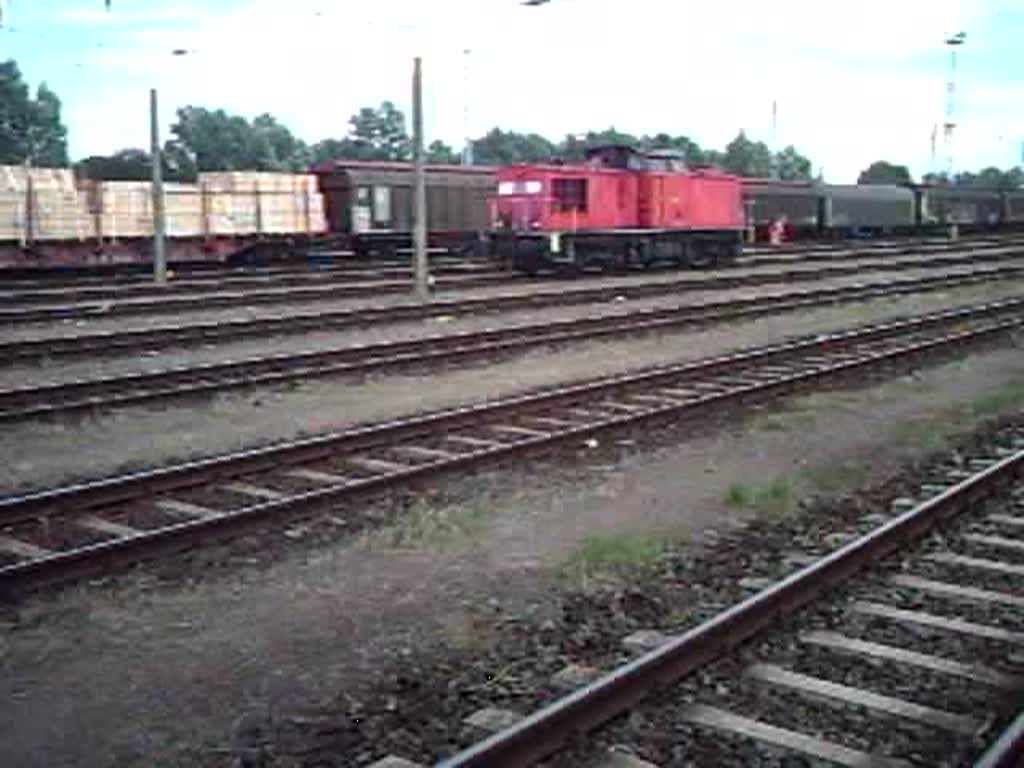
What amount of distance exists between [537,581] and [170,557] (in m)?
2.09

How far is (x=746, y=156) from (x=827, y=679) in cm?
11437

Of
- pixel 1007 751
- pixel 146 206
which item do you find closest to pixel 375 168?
pixel 146 206

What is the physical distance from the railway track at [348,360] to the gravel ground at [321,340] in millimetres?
734

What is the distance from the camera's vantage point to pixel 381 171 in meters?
38.6

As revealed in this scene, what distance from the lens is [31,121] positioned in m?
79.2

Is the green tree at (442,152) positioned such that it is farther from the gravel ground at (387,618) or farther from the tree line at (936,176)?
the gravel ground at (387,618)

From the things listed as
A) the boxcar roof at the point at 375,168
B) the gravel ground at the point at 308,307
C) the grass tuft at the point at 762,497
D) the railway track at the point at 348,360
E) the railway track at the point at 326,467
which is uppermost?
the boxcar roof at the point at 375,168

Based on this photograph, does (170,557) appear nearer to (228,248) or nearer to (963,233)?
(228,248)

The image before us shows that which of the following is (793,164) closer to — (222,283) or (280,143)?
(280,143)

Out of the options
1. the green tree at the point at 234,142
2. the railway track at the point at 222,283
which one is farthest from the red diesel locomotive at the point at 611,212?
the green tree at the point at 234,142

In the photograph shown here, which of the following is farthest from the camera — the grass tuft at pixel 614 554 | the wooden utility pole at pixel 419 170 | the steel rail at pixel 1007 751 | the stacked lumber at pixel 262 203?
the stacked lumber at pixel 262 203

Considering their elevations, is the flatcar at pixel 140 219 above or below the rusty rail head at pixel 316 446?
above

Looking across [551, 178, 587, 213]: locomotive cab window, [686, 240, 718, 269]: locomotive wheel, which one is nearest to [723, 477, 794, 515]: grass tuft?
[551, 178, 587, 213]: locomotive cab window

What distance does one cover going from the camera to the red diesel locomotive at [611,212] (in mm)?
30094
